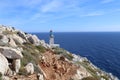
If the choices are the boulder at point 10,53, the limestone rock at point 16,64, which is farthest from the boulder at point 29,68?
the boulder at point 10,53

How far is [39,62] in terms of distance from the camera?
29.1 meters

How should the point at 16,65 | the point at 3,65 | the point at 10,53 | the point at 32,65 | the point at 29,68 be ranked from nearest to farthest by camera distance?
the point at 3,65 < the point at 10,53 < the point at 16,65 < the point at 29,68 < the point at 32,65

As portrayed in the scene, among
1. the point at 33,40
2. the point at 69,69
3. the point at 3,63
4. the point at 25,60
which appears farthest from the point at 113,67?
the point at 3,63

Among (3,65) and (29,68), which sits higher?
(3,65)

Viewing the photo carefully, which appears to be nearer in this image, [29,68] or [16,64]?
[16,64]

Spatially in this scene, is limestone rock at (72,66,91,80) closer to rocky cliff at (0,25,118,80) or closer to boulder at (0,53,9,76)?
rocky cliff at (0,25,118,80)

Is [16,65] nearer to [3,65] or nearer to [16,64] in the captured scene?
[16,64]

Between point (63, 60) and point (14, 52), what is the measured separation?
11718 millimetres

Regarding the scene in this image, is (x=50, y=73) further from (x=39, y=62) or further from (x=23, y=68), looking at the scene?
(x=23, y=68)

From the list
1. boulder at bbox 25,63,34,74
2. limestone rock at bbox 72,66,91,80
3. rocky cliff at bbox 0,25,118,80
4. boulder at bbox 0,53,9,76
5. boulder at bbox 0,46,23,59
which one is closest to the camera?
boulder at bbox 0,53,9,76

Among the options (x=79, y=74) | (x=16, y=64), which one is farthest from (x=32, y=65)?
(x=79, y=74)

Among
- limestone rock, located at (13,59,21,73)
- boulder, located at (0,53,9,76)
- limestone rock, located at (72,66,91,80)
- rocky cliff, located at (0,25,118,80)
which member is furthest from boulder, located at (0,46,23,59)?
limestone rock, located at (72,66,91,80)

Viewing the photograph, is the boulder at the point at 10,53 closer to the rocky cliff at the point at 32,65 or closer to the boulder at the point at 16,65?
the rocky cliff at the point at 32,65

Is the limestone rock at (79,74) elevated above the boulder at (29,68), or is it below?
below
